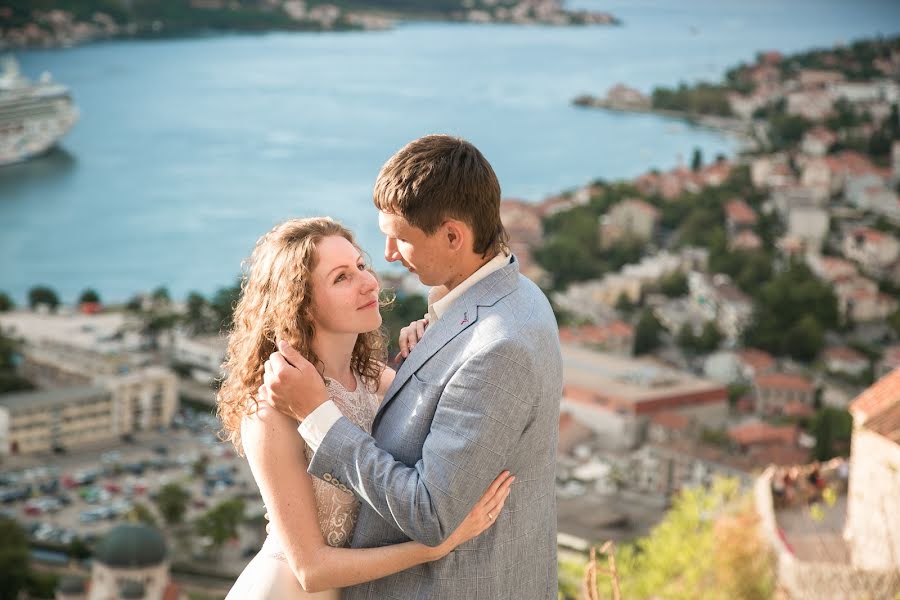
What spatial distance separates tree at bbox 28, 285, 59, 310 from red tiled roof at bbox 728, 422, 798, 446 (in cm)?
1134

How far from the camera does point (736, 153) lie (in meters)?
31.5

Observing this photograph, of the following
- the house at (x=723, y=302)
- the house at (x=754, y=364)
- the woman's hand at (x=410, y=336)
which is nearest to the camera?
the woman's hand at (x=410, y=336)

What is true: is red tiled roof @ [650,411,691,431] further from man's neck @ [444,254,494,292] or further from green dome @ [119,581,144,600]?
man's neck @ [444,254,494,292]

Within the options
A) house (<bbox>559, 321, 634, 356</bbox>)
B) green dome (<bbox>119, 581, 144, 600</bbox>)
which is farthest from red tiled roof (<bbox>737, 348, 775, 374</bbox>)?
green dome (<bbox>119, 581, 144, 600</bbox>)

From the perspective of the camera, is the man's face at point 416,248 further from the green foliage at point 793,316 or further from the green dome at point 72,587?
the green foliage at point 793,316

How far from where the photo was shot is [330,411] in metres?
0.86

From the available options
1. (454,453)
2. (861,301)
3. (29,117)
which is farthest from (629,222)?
(454,453)

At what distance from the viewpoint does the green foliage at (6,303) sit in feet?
62.7

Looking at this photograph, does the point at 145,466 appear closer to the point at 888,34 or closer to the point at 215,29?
the point at 215,29

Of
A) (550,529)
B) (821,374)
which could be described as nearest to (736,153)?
(821,374)

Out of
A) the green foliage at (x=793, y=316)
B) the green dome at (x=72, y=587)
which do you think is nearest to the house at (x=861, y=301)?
the green foliage at (x=793, y=316)

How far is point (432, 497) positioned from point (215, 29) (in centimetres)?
4903

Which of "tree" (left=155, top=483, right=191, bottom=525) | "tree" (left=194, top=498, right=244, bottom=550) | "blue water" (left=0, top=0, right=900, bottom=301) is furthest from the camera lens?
"blue water" (left=0, top=0, right=900, bottom=301)

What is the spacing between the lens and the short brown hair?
0.83 meters
